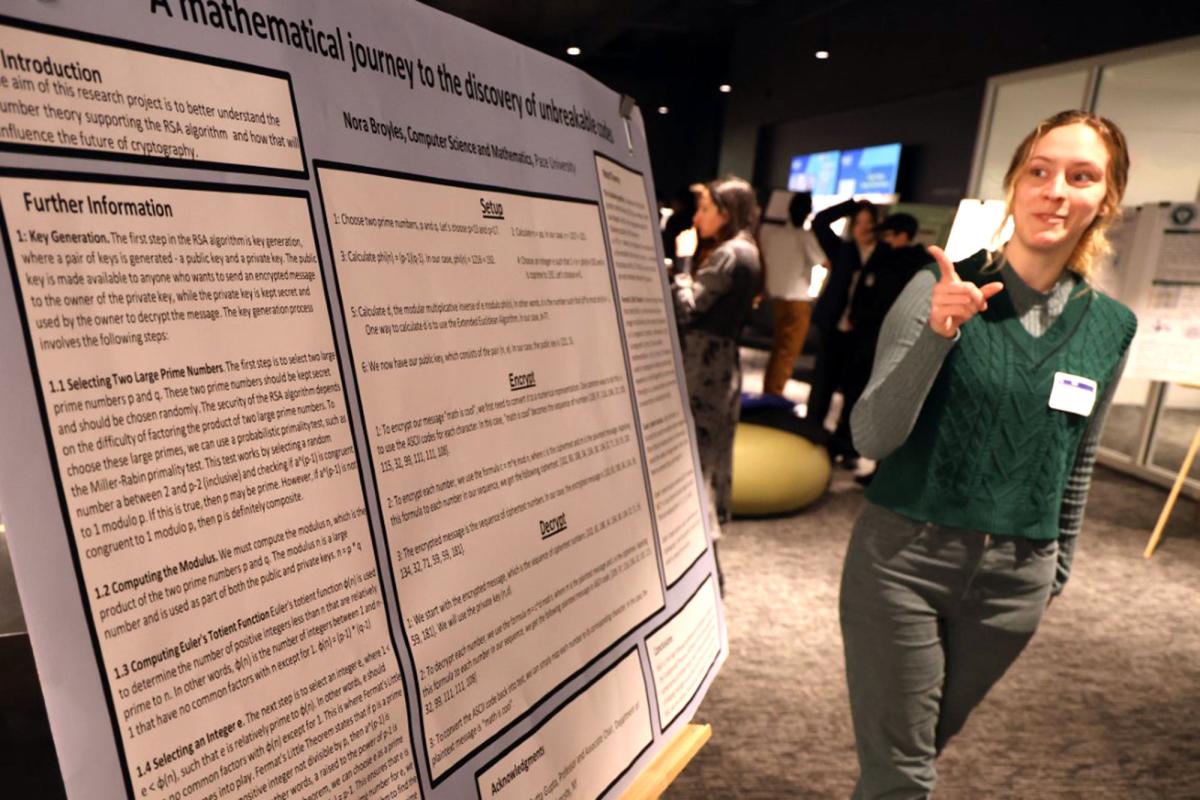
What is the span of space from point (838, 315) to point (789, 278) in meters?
1.54

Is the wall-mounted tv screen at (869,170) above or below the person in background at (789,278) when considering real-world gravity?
above

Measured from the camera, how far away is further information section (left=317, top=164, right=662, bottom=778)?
2.05 ft

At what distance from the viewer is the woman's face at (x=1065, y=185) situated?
135cm

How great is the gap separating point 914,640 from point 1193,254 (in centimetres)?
384

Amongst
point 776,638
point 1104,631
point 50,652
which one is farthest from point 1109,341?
point 1104,631

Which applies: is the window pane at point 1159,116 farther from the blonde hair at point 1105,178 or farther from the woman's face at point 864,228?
the blonde hair at point 1105,178

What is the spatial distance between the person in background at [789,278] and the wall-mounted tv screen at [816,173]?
120 inches

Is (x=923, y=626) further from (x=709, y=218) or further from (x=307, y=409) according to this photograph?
(x=709, y=218)

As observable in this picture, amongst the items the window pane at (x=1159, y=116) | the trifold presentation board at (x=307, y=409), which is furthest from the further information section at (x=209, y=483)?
the window pane at (x=1159, y=116)

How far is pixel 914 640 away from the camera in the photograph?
148 cm

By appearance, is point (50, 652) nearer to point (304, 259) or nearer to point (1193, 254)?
point (304, 259)

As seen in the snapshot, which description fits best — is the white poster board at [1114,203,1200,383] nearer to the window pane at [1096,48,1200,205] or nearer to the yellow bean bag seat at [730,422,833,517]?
the window pane at [1096,48,1200,205]

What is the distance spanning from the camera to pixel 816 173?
1013 cm

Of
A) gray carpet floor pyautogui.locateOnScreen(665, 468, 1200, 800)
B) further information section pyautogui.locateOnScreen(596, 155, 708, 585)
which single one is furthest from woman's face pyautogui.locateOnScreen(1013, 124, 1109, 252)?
gray carpet floor pyautogui.locateOnScreen(665, 468, 1200, 800)
